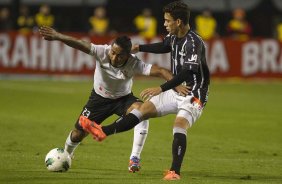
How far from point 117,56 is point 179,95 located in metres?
0.89

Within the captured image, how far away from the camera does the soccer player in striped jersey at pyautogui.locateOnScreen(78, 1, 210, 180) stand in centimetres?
891

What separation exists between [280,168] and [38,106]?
8597 mm

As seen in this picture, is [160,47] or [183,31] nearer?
[183,31]

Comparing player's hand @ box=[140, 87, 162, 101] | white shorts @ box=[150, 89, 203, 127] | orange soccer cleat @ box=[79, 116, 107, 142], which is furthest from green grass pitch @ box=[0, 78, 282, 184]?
player's hand @ box=[140, 87, 162, 101]

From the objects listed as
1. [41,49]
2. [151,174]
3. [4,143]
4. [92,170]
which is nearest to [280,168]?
[151,174]

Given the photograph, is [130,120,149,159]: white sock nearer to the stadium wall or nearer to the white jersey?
the white jersey

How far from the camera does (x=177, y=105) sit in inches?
372

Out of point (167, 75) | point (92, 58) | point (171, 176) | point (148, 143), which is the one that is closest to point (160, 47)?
point (167, 75)

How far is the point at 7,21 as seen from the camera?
85.6ft

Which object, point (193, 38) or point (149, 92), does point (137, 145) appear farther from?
point (193, 38)

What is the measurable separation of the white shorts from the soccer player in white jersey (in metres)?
0.15

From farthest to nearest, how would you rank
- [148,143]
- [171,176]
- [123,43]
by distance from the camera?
1. [148,143]
2. [123,43]
3. [171,176]

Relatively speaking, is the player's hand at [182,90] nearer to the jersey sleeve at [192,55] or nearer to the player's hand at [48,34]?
the jersey sleeve at [192,55]

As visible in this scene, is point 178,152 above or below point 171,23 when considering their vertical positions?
below
